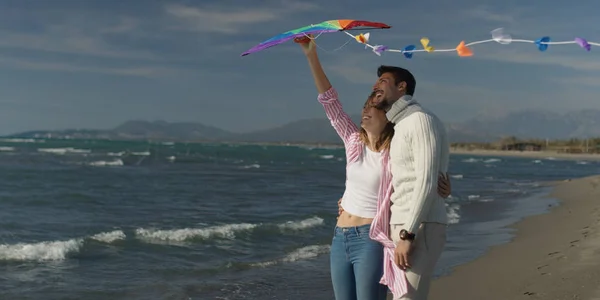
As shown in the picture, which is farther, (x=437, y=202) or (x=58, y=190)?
(x=58, y=190)

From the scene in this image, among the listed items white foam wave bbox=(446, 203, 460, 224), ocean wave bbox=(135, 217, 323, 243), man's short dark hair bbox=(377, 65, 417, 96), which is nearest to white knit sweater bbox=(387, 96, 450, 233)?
man's short dark hair bbox=(377, 65, 417, 96)

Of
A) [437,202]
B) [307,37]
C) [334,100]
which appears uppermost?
[307,37]

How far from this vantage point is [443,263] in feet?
27.8

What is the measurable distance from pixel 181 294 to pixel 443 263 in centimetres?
372

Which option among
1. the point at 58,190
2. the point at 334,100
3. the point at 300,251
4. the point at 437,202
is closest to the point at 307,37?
the point at 334,100

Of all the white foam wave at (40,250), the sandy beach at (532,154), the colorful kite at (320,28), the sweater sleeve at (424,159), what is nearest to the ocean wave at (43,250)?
the white foam wave at (40,250)

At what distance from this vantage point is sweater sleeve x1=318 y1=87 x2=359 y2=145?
3246mm

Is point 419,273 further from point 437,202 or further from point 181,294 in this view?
point 181,294

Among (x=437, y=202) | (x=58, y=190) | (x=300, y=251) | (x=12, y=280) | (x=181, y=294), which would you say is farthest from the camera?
(x=58, y=190)

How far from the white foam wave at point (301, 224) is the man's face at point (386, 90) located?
9419 millimetres

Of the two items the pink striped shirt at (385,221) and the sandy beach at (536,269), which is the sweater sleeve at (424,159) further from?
the sandy beach at (536,269)

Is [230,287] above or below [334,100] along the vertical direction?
below

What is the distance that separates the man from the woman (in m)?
0.15

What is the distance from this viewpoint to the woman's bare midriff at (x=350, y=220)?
2956mm
